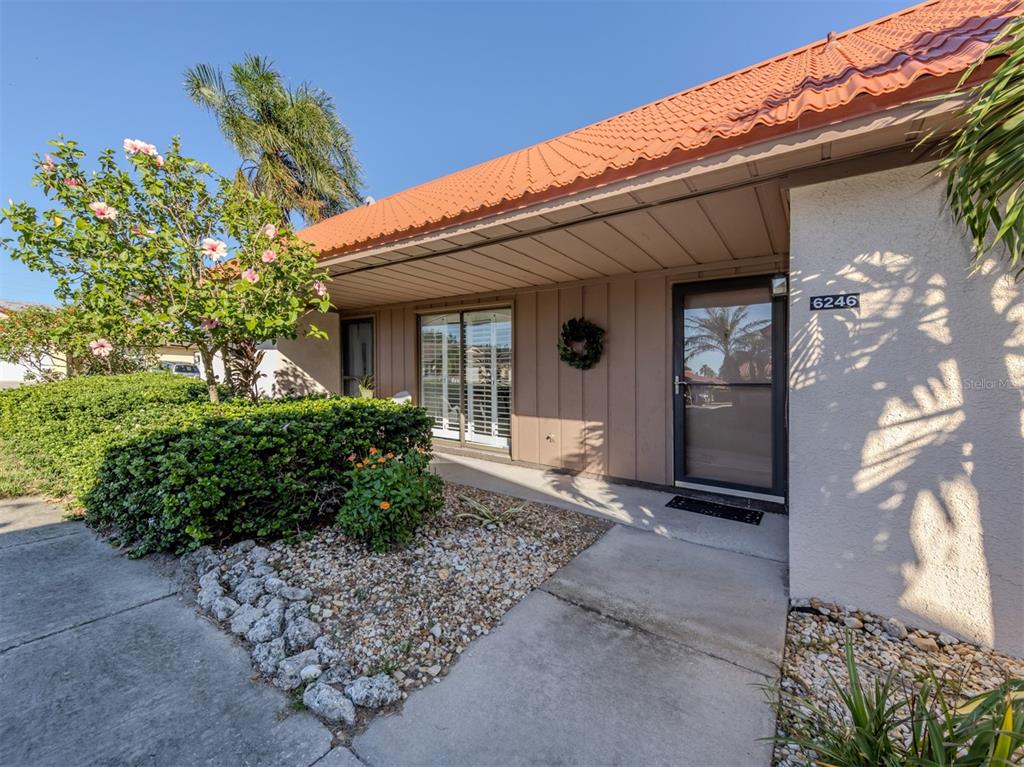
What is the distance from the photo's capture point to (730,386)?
4.21m

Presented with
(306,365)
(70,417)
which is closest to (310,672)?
(70,417)

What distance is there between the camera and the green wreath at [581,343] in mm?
4852

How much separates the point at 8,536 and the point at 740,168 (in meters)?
5.64

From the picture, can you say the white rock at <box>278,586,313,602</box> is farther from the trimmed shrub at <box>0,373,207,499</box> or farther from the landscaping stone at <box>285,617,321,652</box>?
the trimmed shrub at <box>0,373,207,499</box>

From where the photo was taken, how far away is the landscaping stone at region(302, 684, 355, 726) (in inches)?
61.9

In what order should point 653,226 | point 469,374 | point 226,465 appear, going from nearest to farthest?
point 226,465 < point 653,226 < point 469,374

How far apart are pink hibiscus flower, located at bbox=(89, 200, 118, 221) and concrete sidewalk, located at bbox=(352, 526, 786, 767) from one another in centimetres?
398

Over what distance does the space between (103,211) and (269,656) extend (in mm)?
3484

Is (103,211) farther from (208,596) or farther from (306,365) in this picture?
(306,365)

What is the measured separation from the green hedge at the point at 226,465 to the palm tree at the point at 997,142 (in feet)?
10.7

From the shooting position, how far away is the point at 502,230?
3.14 metres

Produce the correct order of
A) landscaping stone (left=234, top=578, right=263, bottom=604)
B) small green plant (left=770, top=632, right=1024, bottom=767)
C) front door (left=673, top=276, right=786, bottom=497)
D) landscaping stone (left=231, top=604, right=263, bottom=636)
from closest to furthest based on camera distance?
small green plant (left=770, top=632, right=1024, bottom=767)
landscaping stone (left=231, top=604, right=263, bottom=636)
landscaping stone (left=234, top=578, right=263, bottom=604)
front door (left=673, top=276, right=786, bottom=497)

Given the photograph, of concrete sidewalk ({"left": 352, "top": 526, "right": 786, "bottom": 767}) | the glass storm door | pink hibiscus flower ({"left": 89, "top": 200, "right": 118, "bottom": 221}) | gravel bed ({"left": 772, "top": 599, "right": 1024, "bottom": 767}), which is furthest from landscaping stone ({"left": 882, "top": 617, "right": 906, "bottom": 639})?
the glass storm door

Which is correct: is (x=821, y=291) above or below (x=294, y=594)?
above
